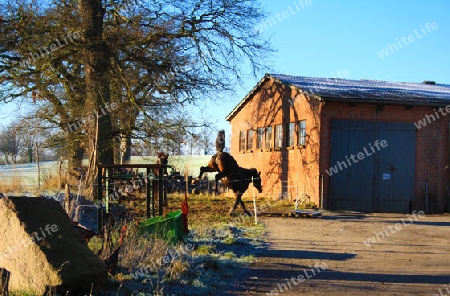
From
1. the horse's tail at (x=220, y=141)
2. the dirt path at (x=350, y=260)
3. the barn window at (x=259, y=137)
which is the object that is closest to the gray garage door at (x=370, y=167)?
the dirt path at (x=350, y=260)

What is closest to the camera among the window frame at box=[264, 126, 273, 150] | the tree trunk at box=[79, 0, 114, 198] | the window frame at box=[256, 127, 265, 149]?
the tree trunk at box=[79, 0, 114, 198]

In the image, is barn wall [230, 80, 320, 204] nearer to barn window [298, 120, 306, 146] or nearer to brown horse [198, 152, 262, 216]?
barn window [298, 120, 306, 146]

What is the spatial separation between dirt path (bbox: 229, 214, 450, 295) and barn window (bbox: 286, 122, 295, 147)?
6.79 m

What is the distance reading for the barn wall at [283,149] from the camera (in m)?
18.6

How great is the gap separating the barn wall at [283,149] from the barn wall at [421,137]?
397mm

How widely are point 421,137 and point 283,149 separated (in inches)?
225

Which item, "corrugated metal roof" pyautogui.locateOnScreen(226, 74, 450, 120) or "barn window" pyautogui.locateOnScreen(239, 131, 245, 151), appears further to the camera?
"barn window" pyautogui.locateOnScreen(239, 131, 245, 151)

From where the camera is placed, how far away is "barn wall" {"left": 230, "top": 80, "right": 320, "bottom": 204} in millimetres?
18578

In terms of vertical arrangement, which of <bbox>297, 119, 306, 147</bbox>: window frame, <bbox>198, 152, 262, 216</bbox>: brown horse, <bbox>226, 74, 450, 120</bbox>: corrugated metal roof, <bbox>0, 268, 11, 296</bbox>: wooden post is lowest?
<bbox>0, 268, 11, 296</bbox>: wooden post

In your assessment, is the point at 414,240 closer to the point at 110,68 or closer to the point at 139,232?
the point at 139,232

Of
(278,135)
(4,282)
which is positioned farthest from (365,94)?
(4,282)

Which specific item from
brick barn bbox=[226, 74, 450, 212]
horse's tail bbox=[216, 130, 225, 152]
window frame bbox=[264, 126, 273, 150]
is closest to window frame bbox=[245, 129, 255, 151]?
window frame bbox=[264, 126, 273, 150]

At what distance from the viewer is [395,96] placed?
1877 cm

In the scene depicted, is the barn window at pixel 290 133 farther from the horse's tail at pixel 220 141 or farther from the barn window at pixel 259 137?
the horse's tail at pixel 220 141
